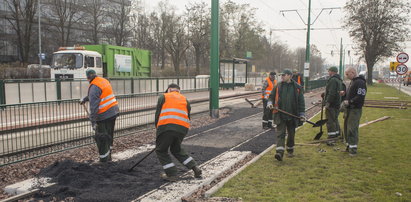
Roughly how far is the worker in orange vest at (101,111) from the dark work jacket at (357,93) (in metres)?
4.76

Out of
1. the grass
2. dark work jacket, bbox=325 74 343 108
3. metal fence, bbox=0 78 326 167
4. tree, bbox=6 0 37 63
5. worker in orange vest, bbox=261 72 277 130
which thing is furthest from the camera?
tree, bbox=6 0 37 63

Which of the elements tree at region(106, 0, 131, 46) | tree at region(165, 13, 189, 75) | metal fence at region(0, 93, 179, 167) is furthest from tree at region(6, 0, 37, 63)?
metal fence at region(0, 93, 179, 167)

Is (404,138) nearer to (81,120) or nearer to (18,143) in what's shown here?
(81,120)

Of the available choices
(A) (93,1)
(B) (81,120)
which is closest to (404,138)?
(B) (81,120)

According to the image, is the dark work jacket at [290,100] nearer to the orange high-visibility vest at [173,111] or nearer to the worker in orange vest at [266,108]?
the orange high-visibility vest at [173,111]

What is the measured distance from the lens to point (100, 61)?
66.5 feet

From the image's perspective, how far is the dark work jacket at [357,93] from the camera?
707 cm

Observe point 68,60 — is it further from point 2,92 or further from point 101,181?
point 101,181

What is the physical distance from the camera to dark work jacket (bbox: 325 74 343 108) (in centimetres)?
823

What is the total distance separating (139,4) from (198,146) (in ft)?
137

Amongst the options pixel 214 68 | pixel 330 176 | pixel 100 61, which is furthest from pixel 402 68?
pixel 330 176

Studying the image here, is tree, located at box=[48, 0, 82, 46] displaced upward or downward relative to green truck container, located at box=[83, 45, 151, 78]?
upward

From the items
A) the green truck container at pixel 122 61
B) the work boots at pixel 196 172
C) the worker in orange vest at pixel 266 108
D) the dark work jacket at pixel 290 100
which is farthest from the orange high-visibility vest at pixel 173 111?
the green truck container at pixel 122 61

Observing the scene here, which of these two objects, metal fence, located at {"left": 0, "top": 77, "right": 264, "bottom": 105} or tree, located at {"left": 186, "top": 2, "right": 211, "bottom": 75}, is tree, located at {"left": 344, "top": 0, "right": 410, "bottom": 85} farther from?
metal fence, located at {"left": 0, "top": 77, "right": 264, "bottom": 105}
